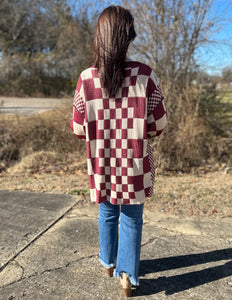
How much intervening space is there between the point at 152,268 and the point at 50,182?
2382 millimetres

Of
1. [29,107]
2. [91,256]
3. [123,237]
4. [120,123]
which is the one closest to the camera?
[120,123]

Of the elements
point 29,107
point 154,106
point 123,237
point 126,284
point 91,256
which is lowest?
point 91,256

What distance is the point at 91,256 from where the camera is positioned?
222 cm

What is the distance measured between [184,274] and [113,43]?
5.66 ft

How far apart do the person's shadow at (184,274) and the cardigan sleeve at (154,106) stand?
3.69 feet

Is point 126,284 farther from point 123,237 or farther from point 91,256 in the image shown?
point 91,256

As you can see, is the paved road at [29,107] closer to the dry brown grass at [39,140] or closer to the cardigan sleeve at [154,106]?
the dry brown grass at [39,140]

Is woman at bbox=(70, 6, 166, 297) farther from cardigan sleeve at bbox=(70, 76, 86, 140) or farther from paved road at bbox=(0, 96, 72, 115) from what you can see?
paved road at bbox=(0, 96, 72, 115)

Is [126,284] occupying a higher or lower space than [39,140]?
lower

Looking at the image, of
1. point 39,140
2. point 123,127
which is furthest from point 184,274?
point 39,140

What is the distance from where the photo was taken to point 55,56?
20250 millimetres

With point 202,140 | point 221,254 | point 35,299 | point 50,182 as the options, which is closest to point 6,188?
point 50,182

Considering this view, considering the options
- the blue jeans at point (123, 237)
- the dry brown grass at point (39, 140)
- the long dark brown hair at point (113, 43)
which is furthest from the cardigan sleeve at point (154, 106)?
the dry brown grass at point (39, 140)

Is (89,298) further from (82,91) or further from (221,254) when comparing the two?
(82,91)
